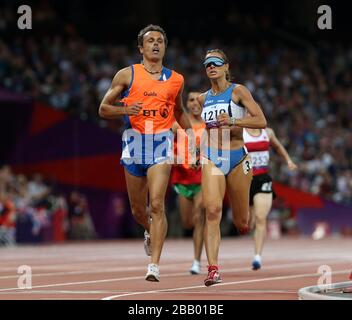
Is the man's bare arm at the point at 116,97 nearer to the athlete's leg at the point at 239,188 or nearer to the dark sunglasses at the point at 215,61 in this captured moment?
the dark sunglasses at the point at 215,61

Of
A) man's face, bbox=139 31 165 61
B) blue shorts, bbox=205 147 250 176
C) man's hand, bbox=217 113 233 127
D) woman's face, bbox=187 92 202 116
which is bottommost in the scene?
blue shorts, bbox=205 147 250 176

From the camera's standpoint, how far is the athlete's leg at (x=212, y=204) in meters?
11.9

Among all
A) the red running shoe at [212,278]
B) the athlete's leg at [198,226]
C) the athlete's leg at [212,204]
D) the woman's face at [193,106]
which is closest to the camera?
the red running shoe at [212,278]

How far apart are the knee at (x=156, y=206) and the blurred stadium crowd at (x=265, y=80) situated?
14.9m

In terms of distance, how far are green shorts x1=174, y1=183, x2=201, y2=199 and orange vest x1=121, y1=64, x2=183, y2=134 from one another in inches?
122

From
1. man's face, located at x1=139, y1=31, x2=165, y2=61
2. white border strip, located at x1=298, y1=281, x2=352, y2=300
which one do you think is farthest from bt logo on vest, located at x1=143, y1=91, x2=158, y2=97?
white border strip, located at x1=298, y1=281, x2=352, y2=300

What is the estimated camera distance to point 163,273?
1449 centimetres

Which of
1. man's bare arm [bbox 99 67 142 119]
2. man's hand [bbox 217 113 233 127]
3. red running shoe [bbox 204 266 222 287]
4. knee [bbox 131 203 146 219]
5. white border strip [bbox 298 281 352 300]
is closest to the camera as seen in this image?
white border strip [bbox 298 281 352 300]

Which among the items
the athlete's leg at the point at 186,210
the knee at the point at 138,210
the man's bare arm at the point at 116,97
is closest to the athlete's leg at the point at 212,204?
the knee at the point at 138,210

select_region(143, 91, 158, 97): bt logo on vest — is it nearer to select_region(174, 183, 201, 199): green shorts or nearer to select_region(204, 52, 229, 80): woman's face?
select_region(204, 52, 229, 80): woman's face

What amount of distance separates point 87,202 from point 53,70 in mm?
3833

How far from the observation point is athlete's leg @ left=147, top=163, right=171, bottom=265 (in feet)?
39.4
